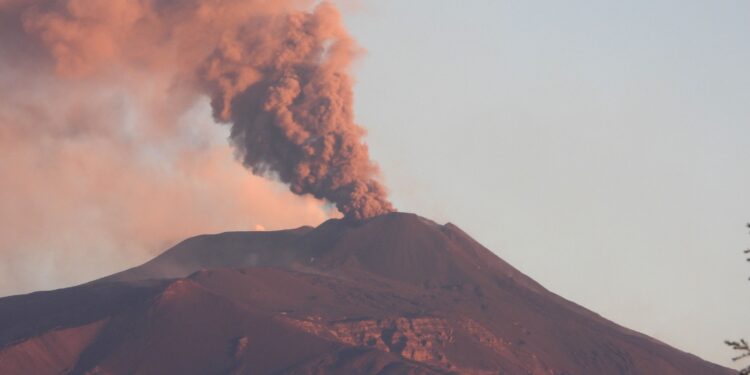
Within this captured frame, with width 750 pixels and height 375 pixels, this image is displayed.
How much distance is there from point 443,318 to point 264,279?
1864 centimetres

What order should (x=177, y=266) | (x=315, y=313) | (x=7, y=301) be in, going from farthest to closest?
1. (x=177, y=266)
2. (x=7, y=301)
3. (x=315, y=313)

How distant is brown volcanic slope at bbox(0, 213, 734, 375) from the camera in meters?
113

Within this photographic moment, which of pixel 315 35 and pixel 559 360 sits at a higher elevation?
pixel 315 35

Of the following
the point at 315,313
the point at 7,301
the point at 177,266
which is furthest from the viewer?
the point at 177,266

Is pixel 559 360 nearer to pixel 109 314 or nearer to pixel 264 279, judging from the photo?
pixel 264 279

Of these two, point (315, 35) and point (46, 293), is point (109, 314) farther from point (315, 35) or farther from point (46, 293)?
point (315, 35)

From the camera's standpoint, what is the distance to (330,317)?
12475cm

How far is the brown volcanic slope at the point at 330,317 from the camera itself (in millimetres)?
113125

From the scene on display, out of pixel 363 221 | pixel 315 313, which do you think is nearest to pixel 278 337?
pixel 315 313

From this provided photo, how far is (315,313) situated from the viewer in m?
125

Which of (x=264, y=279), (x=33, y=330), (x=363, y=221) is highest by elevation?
(x=363, y=221)

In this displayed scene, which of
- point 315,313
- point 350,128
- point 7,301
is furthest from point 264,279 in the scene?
point 7,301

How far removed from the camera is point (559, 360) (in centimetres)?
12950

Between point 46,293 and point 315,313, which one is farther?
point 46,293
